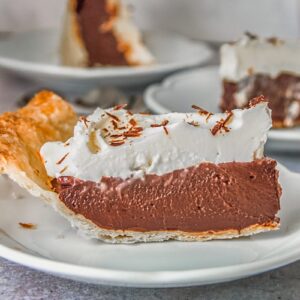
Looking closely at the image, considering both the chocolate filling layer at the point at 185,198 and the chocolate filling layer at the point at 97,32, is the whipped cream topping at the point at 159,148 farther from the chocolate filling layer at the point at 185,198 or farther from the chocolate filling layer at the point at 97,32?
the chocolate filling layer at the point at 97,32

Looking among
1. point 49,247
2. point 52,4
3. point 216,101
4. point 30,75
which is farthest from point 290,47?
point 52,4

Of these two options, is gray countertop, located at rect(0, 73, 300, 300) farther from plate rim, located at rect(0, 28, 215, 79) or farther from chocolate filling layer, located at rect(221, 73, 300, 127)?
plate rim, located at rect(0, 28, 215, 79)

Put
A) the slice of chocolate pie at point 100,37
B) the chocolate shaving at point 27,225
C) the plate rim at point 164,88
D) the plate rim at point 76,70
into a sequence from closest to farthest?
the chocolate shaving at point 27,225, the plate rim at point 164,88, the plate rim at point 76,70, the slice of chocolate pie at point 100,37

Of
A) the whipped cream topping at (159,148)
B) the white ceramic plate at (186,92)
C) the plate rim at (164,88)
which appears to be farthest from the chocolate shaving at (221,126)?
the white ceramic plate at (186,92)

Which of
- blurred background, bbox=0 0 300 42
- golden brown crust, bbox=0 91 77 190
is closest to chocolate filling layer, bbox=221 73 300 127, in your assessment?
golden brown crust, bbox=0 91 77 190

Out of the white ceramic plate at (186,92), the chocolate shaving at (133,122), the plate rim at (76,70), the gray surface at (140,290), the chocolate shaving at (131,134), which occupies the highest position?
the chocolate shaving at (133,122)
